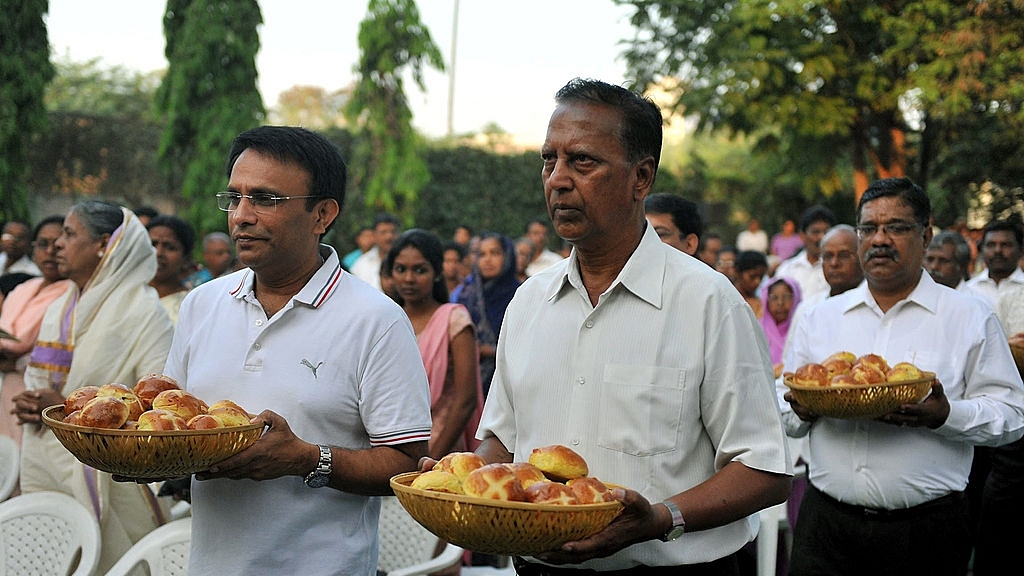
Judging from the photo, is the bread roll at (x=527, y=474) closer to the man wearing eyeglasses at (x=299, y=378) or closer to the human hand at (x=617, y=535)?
the human hand at (x=617, y=535)

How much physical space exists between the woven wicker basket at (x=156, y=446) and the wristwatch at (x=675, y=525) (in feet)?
3.33

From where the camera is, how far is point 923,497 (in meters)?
4.03

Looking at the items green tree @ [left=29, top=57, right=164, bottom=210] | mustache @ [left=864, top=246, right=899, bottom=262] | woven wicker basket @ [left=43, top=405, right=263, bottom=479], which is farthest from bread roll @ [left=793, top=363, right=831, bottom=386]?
green tree @ [left=29, top=57, right=164, bottom=210]

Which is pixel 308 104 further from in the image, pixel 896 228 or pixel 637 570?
pixel 637 570

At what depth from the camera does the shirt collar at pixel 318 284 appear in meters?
3.04

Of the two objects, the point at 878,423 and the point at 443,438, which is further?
the point at 443,438

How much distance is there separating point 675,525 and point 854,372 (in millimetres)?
1728

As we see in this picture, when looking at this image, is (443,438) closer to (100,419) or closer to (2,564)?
(2,564)

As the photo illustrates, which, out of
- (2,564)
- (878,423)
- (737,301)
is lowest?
(2,564)

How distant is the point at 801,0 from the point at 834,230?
11397mm

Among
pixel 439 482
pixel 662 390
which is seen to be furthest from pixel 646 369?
pixel 439 482

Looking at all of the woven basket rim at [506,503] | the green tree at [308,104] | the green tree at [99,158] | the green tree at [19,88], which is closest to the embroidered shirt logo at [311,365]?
the woven basket rim at [506,503]

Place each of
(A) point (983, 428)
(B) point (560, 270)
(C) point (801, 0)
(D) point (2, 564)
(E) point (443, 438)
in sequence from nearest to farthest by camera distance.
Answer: (B) point (560, 270)
(A) point (983, 428)
(D) point (2, 564)
(E) point (443, 438)
(C) point (801, 0)

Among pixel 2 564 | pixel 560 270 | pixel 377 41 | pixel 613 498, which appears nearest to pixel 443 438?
pixel 2 564
